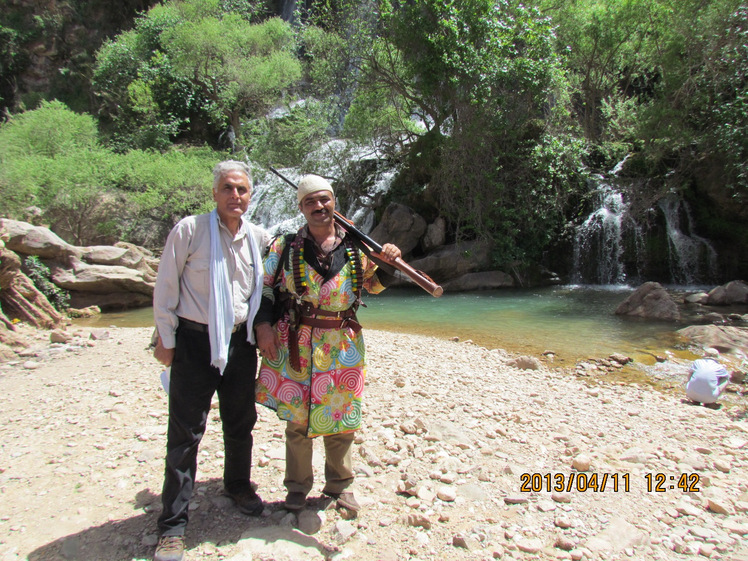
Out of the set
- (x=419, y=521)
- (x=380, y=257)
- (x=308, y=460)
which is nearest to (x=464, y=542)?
(x=419, y=521)

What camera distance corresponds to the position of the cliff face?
99.8 feet

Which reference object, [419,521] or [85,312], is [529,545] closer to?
[419,521]

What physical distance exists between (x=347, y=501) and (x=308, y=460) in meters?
0.33

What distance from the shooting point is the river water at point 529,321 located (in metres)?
7.33

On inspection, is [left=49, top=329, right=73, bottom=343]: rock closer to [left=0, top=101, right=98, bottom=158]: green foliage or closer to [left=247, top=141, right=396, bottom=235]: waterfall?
[left=247, top=141, right=396, bottom=235]: waterfall

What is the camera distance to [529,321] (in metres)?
9.34

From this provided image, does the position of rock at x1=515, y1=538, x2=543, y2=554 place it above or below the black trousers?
below

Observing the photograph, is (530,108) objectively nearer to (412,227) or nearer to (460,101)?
(460,101)

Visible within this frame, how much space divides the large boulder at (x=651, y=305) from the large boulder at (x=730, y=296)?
1352mm

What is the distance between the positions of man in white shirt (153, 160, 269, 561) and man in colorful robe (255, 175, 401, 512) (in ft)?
0.44

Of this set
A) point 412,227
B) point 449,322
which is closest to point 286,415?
point 449,322

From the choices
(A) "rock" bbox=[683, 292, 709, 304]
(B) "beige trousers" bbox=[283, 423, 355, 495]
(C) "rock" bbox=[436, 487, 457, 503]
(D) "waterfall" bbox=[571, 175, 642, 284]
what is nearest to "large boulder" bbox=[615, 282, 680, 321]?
(A) "rock" bbox=[683, 292, 709, 304]

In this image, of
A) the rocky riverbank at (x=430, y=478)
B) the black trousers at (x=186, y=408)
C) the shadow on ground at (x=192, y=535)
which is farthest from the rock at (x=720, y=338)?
the black trousers at (x=186, y=408)

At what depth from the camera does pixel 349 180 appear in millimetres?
17453
